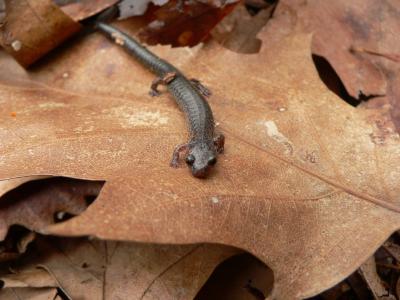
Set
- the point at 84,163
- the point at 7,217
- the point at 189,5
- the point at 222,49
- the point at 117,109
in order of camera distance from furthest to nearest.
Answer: the point at 189,5 → the point at 222,49 → the point at 117,109 → the point at 7,217 → the point at 84,163

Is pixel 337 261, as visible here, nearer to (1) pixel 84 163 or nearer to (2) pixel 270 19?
(1) pixel 84 163

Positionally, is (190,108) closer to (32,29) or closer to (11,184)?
(11,184)

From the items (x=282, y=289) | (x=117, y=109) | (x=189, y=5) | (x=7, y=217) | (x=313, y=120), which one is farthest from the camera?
(x=189, y=5)

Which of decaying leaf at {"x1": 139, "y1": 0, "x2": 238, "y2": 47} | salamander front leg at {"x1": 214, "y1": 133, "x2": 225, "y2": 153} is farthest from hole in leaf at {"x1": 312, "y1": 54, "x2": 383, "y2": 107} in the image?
salamander front leg at {"x1": 214, "y1": 133, "x2": 225, "y2": 153}

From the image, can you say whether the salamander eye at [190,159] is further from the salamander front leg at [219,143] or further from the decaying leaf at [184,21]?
the decaying leaf at [184,21]

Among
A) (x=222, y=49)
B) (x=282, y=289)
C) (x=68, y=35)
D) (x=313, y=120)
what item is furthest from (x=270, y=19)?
(x=282, y=289)

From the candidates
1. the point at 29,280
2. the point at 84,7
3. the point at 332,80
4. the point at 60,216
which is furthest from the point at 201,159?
the point at 84,7
